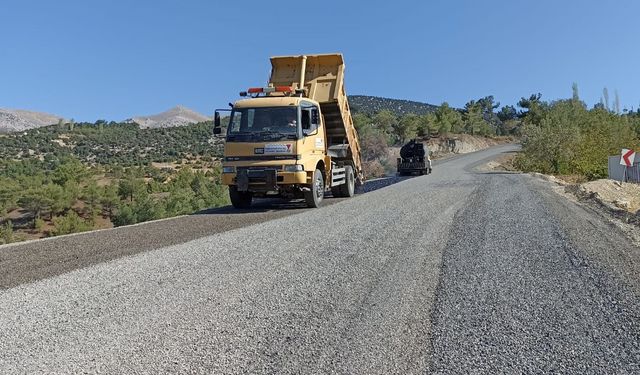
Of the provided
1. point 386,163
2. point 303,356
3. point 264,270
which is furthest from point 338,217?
point 386,163

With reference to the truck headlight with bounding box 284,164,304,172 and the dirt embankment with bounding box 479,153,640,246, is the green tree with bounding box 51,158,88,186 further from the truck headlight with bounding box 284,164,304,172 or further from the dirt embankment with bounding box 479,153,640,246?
the dirt embankment with bounding box 479,153,640,246

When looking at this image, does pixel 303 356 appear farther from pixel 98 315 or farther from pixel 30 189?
pixel 30 189

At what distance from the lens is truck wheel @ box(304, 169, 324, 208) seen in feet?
42.9

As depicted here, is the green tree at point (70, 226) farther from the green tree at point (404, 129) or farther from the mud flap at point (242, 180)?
the green tree at point (404, 129)

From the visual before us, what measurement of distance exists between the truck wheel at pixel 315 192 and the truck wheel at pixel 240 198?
188 cm

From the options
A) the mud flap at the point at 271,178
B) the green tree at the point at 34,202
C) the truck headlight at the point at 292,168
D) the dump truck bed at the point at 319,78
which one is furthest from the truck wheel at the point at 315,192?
the green tree at the point at 34,202

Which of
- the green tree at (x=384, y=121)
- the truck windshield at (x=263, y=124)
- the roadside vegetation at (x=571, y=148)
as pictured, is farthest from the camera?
the green tree at (x=384, y=121)

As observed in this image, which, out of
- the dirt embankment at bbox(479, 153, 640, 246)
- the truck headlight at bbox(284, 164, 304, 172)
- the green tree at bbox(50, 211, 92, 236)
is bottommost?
the green tree at bbox(50, 211, 92, 236)

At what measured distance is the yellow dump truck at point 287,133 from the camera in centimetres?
1224

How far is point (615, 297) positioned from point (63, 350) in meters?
5.17

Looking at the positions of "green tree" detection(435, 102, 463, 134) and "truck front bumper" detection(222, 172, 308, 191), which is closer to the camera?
"truck front bumper" detection(222, 172, 308, 191)

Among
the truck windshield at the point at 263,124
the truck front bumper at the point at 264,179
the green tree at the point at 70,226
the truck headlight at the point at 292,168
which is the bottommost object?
the green tree at the point at 70,226

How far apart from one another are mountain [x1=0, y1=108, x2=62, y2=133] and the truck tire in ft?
392

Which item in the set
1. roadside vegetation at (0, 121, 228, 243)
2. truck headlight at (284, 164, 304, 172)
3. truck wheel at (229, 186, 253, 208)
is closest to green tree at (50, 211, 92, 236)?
roadside vegetation at (0, 121, 228, 243)
